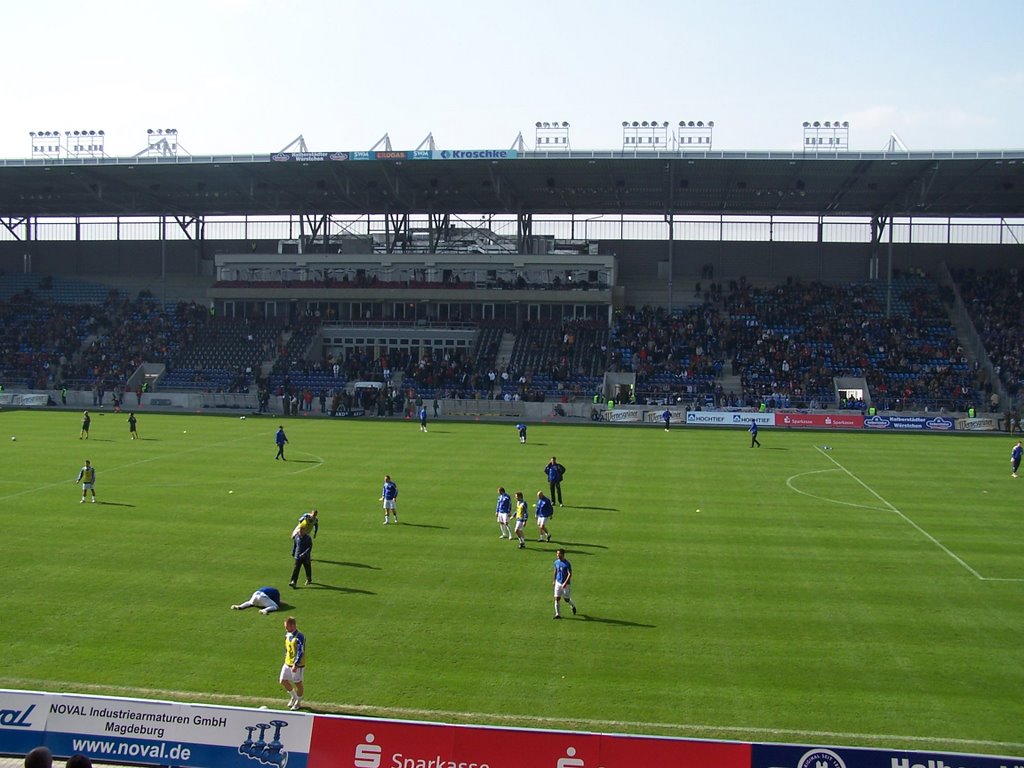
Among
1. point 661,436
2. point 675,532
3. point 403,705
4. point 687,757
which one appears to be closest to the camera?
point 687,757

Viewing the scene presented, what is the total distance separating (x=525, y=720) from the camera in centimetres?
1401

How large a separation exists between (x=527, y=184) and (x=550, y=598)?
175 ft

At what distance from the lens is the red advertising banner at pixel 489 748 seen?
11.4m

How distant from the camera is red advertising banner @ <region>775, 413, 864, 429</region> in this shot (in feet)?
182

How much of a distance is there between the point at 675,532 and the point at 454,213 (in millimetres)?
55530

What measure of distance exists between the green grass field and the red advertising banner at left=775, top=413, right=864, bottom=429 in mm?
17697

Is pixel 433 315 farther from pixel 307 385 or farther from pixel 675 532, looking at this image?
pixel 675 532

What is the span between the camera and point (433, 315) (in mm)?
75250

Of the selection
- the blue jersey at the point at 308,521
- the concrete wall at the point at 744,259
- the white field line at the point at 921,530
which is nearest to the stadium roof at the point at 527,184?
the concrete wall at the point at 744,259

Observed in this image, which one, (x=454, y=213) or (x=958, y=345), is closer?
(x=958, y=345)

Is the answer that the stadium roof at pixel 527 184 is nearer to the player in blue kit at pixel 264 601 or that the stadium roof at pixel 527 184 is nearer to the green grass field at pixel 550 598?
the green grass field at pixel 550 598

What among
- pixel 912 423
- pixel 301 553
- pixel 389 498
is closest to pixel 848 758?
pixel 301 553

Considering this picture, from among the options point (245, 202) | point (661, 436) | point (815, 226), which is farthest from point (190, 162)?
point (815, 226)

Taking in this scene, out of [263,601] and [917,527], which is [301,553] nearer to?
[263,601]
